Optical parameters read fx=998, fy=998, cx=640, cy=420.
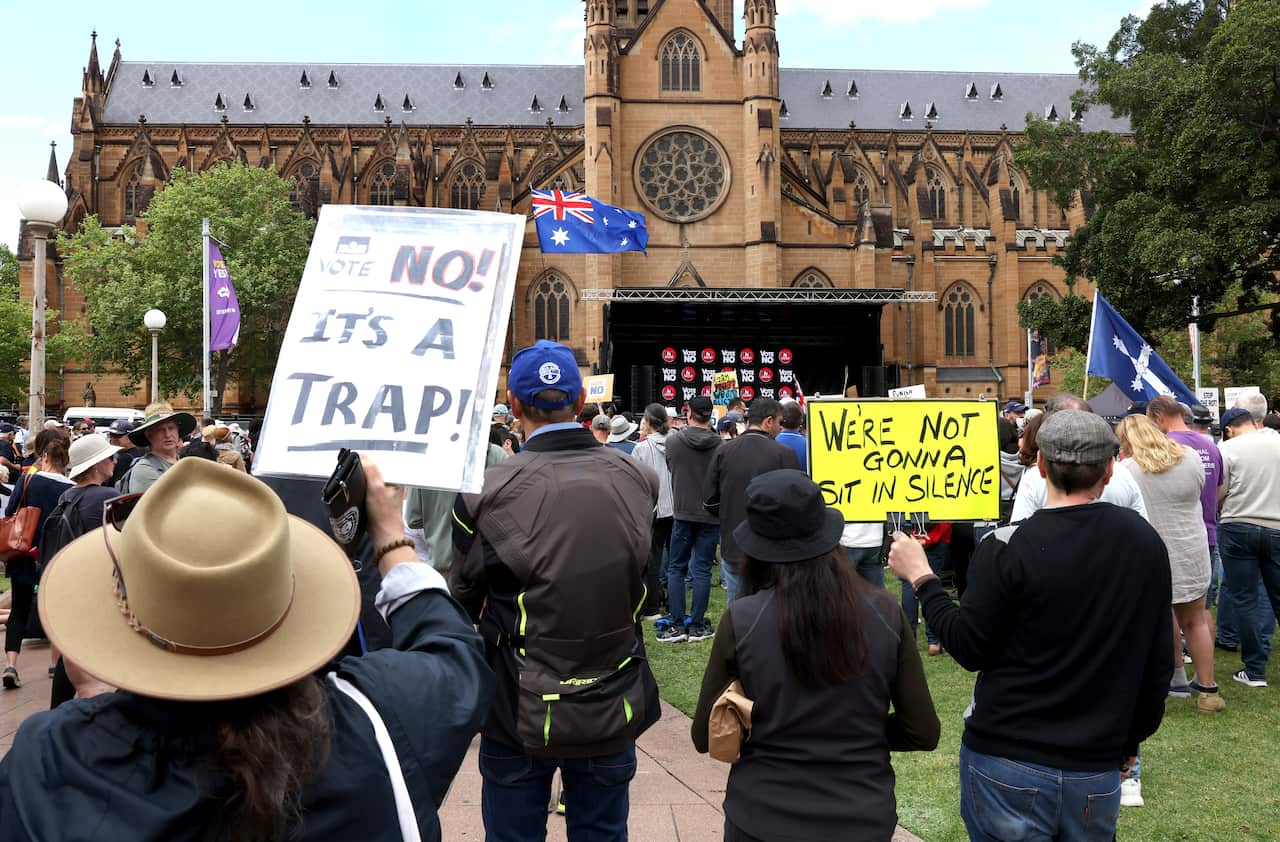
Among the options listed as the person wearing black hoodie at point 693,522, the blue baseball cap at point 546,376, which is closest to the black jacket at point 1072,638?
the blue baseball cap at point 546,376

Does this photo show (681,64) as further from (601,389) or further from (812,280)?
(601,389)

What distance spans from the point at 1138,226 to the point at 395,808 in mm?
27640

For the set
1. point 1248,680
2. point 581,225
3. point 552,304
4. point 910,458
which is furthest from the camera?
point 552,304

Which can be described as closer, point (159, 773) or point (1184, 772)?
point (159, 773)

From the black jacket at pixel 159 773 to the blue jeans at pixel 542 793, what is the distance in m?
1.63

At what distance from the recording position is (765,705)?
Result: 8.54 feet

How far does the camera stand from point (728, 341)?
3362 cm

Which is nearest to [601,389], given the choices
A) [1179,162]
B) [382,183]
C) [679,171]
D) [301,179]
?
[1179,162]

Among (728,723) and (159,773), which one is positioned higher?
(159,773)

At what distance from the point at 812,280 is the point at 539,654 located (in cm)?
3788

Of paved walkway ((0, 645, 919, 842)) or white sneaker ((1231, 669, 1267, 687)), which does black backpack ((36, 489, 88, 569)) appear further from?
white sneaker ((1231, 669, 1267, 687))

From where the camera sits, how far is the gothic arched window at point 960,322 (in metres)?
45.9

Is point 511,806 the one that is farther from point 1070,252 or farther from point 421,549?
point 1070,252

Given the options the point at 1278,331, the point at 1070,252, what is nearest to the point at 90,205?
the point at 1070,252
